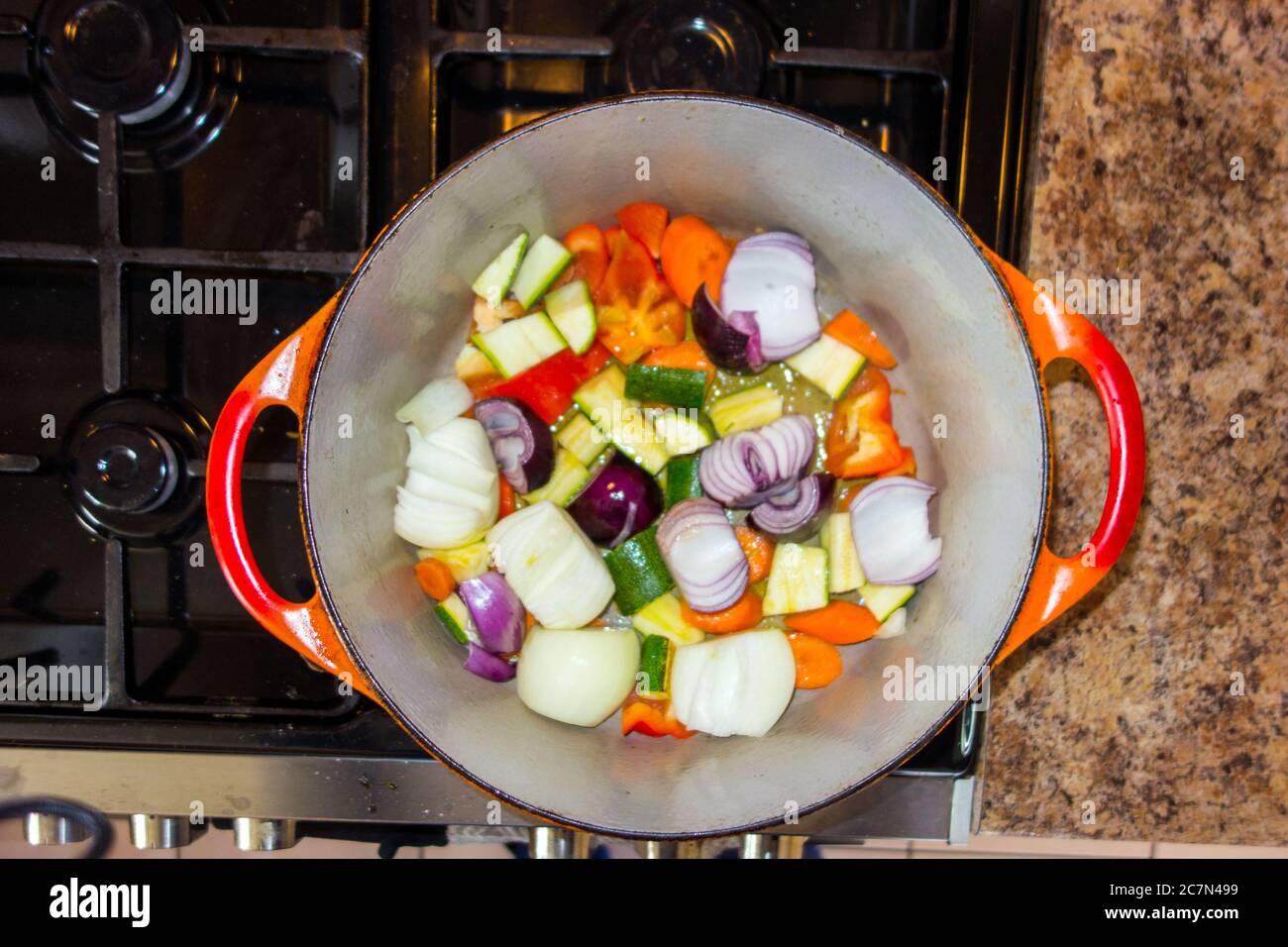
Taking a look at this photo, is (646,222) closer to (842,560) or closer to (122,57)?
(842,560)

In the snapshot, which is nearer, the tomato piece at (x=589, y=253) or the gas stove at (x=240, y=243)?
the gas stove at (x=240, y=243)

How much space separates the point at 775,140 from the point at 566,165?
0.27 m

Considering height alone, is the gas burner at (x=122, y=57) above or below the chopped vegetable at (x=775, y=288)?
above

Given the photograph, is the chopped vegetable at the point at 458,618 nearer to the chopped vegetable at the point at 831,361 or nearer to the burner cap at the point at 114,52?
the chopped vegetable at the point at 831,361

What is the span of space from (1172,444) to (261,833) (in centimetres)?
143

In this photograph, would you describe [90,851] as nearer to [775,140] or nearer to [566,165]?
[566,165]

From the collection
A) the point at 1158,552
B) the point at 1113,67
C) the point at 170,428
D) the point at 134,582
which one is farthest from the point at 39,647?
the point at 1113,67

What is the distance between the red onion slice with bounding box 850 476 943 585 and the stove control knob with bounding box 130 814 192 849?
104 centimetres

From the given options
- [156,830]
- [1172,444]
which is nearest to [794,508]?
[1172,444]

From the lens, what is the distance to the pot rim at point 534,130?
41.1 inches

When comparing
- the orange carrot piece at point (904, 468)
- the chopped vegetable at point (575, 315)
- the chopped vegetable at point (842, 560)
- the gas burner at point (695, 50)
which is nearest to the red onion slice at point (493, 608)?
the chopped vegetable at point (575, 315)

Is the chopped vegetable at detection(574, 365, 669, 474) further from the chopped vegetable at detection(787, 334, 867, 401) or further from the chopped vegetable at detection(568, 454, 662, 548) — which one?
the chopped vegetable at detection(787, 334, 867, 401)

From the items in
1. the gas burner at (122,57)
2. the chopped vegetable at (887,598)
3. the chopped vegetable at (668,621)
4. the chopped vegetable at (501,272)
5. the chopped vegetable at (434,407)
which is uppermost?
the gas burner at (122,57)

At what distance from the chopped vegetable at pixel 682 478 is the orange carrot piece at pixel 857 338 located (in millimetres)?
283
